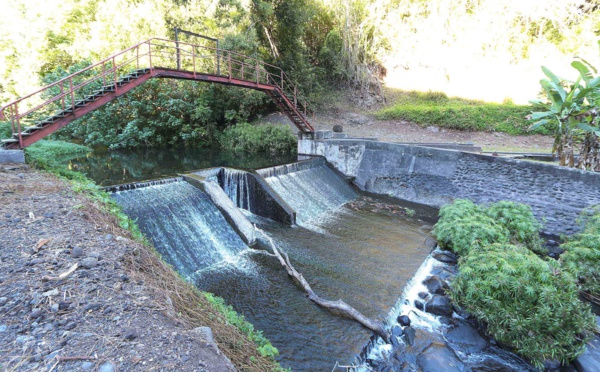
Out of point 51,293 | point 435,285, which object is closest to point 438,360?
point 435,285

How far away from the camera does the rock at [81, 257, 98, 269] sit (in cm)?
313

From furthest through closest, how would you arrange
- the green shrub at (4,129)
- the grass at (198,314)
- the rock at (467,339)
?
the green shrub at (4,129)
the rock at (467,339)
the grass at (198,314)

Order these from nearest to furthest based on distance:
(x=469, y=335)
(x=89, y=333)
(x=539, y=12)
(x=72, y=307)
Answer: (x=89, y=333), (x=72, y=307), (x=469, y=335), (x=539, y=12)

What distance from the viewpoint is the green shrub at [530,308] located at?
4.63 m

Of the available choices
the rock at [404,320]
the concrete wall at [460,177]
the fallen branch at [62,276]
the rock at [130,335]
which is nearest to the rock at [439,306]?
the rock at [404,320]

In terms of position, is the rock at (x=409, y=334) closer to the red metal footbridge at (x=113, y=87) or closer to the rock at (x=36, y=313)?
the rock at (x=36, y=313)

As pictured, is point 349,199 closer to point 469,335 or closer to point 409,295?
point 409,295

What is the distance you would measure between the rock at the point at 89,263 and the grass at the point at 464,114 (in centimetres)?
1833

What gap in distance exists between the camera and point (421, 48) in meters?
22.8

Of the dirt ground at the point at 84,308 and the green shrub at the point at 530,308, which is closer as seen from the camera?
the dirt ground at the point at 84,308

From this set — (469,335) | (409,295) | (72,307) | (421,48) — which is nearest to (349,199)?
(409,295)

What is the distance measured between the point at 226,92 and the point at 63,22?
12.0 m

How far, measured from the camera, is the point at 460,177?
11602 mm

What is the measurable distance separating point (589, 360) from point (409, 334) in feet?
8.37
